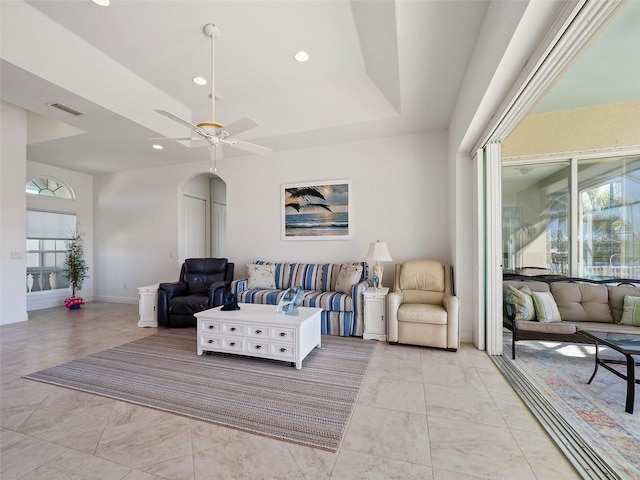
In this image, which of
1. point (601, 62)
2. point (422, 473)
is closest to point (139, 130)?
point (422, 473)

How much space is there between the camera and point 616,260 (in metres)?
3.57

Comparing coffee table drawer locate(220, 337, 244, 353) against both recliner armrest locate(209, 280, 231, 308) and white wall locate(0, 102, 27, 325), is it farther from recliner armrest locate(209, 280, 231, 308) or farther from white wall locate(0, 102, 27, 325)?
white wall locate(0, 102, 27, 325)

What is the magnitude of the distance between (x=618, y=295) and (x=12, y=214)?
830 cm

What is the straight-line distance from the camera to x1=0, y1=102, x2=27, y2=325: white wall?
436 centimetres

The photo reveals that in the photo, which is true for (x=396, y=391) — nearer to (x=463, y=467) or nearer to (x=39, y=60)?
(x=463, y=467)

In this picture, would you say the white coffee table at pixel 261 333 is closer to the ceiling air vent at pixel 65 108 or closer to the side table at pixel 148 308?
the side table at pixel 148 308

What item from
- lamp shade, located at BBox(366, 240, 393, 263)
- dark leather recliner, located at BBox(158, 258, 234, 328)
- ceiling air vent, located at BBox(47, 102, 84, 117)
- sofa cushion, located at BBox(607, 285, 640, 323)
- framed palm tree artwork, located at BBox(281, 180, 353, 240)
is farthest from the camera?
framed palm tree artwork, located at BBox(281, 180, 353, 240)

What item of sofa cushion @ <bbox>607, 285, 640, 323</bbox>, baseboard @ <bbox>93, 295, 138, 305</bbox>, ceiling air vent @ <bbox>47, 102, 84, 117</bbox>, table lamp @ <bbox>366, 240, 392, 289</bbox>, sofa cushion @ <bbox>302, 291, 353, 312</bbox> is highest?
ceiling air vent @ <bbox>47, 102, 84, 117</bbox>

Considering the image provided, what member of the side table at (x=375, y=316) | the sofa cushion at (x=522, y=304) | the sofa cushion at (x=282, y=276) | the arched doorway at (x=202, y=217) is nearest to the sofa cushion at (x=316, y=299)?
the side table at (x=375, y=316)

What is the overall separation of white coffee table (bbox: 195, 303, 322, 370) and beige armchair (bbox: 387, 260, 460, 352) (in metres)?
0.97

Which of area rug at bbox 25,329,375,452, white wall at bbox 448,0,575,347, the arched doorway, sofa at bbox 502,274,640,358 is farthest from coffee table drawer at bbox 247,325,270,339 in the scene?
the arched doorway

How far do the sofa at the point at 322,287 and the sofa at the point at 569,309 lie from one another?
1.69 meters

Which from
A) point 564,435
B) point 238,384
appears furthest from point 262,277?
point 564,435

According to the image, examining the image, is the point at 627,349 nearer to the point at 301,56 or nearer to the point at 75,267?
the point at 301,56
